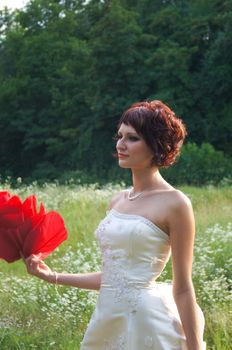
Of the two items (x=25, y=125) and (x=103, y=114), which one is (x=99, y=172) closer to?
(x=103, y=114)

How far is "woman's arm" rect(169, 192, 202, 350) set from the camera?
95.9 inches

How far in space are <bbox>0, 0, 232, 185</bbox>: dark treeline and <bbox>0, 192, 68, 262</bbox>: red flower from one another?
107 feet

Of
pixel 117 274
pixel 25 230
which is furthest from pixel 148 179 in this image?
pixel 25 230

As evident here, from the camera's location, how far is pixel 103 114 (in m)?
37.6

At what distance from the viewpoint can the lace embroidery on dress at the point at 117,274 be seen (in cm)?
257

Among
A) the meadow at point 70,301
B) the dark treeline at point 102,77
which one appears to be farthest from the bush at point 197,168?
the meadow at point 70,301

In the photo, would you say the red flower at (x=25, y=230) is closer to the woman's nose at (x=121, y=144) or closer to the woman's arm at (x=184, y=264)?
the woman's nose at (x=121, y=144)

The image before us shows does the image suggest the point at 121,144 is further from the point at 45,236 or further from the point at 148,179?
the point at 45,236

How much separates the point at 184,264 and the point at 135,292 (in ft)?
0.78

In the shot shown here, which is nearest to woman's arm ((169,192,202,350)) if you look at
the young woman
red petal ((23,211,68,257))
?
the young woman

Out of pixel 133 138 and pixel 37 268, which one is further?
pixel 37 268

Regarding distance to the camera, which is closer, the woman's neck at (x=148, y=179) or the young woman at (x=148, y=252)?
the young woman at (x=148, y=252)

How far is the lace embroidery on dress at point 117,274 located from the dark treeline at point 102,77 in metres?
32.7

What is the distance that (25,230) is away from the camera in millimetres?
2641
